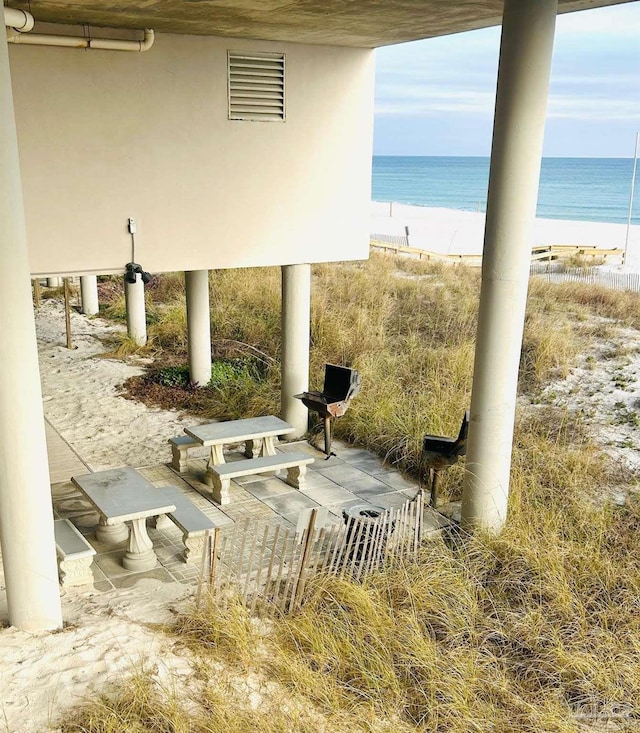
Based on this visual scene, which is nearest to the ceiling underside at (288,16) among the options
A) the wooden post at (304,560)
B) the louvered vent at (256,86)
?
the louvered vent at (256,86)

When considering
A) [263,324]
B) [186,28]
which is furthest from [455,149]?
[186,28]

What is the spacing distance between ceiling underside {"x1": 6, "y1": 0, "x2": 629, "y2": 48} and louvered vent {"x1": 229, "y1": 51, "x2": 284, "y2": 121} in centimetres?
26

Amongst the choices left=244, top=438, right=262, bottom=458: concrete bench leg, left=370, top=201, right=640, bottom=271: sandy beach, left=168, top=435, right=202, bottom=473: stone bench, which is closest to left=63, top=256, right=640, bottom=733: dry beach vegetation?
left=244, top=438, right=262, bottom=458: concrete bench leg

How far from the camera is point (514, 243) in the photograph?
6.43m

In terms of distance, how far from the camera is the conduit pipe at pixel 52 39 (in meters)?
6.06

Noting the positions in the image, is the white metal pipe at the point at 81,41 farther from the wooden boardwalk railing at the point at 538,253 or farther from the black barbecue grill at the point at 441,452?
the wooden boardwalk railing at the point at 538,253

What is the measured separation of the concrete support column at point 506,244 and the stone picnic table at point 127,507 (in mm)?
2914

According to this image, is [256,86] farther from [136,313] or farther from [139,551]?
[136,313]

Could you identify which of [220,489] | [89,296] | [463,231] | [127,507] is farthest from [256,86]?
[463,231]

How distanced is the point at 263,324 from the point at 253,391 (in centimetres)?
314

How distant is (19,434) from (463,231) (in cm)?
4572

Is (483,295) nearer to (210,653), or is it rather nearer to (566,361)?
(210,653)

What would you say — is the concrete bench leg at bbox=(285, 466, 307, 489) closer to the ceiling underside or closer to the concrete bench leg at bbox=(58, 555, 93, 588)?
the concrete bench leg at bbox=(58, 555, 93, 588)

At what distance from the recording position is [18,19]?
238 inches
